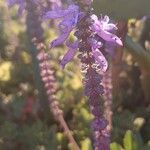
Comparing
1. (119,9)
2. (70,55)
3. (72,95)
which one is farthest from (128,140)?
(72,95)

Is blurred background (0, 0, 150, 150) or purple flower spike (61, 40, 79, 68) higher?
blurred background (0, 0, 150, 150)

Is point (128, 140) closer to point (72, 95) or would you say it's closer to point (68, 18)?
point (68, 18)

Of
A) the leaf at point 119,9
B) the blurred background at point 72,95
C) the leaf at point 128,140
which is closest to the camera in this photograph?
the leaf at point 119,9

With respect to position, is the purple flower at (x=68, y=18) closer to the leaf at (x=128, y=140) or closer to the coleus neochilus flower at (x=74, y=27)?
the coleus neochilus flower at (x=74, y=27)

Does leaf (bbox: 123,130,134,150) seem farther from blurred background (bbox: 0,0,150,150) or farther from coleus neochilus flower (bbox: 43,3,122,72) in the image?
coleus neochilus flower (bbox: 43,3,122,72)

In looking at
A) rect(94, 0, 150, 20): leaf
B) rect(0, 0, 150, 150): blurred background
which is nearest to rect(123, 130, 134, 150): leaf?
rect(0, 0, 150, 150): blurred background


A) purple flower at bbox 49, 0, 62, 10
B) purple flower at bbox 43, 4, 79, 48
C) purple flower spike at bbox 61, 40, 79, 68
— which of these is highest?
purple flower at bbox 49, 0, 62, 10

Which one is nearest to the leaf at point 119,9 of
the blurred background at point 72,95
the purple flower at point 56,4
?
the blurred background at point 72,95
